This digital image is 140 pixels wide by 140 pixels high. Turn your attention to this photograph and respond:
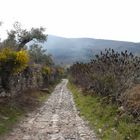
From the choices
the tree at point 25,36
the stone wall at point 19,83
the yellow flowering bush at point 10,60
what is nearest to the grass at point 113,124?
the yellow flowering bush at point 10,60

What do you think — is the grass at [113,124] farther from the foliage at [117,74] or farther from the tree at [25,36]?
the tree at [25,36]

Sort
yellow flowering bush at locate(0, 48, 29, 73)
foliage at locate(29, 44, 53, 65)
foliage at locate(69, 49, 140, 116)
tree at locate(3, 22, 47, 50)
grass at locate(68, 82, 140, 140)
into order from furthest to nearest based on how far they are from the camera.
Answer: foliage at locate(29, 44, 53, 65) < tree at locate(3, 22, 47, 50) < yellow flowering bush at locate(0, 48, 29, 73) < foliage at locate(69, 49, 140, 116) < grass at locate(68, 82, 140, 140)

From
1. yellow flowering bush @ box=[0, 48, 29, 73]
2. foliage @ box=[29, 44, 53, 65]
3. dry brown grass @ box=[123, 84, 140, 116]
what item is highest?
yellow flowering bush @ box=[0, 48, 29, 73]

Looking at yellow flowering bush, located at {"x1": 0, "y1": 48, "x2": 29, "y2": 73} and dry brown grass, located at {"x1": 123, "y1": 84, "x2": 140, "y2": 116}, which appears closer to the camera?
dry brown grass, located at {"x1": 123, "y1": 84, "x2": 140, "y2": 116}

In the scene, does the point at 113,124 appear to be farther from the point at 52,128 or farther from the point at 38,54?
the point at 38,54

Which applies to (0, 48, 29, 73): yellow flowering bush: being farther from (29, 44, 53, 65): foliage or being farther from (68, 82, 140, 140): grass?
(29, 44, 53, 65): foliage

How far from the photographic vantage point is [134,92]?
54.5 ft

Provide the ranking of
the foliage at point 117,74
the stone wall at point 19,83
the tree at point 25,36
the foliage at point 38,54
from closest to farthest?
the foliage at point 117,74
the stone wall at point 19,83
the tree at point 25,36
the foliage at point 38,54

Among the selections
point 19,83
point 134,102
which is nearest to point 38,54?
point 19,83

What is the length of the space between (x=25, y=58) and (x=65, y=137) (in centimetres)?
1132

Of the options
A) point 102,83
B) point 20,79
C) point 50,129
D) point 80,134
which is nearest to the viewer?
point 80,134

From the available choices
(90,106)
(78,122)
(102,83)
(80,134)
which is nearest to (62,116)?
(78,122)

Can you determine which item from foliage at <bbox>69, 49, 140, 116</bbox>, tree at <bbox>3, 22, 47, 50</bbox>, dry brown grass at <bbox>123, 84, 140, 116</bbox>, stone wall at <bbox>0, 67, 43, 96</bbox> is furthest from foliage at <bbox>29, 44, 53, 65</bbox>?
dry brown grass at <bbox>123, 84, 140, 116</bbox>

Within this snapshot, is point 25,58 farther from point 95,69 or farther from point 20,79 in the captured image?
point 95,69
